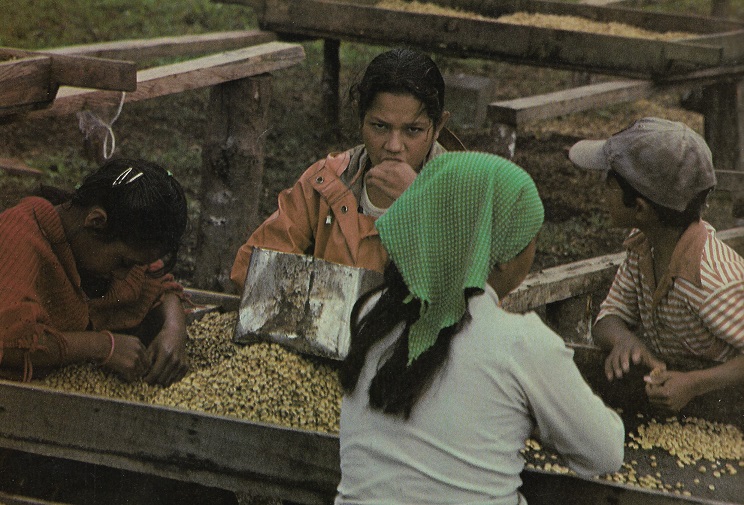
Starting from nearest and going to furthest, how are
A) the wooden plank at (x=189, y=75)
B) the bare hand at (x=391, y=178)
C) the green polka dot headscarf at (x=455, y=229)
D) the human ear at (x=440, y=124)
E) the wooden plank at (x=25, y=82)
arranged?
the green polka dot headscarf at (x=455, y=229)
the wooden plank at (x=25, y=82)
the bare hand at (x=391, y=178)
the human ear at (x=440, y=124)
the wooden plank at (x=189, y=75)

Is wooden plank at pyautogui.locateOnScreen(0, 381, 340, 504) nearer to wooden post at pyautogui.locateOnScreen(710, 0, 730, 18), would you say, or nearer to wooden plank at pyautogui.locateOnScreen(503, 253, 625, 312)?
wooden plank at pyautogui.locateOnScreen(503, 253, 625, 312)

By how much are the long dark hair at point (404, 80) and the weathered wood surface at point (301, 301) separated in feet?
2.18

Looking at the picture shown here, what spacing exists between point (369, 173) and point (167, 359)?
105cm

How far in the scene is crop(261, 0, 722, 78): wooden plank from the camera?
271 inches

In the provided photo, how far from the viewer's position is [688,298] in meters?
3.49

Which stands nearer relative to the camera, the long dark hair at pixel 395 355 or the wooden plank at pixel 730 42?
the long dark hair at pixel 395 355

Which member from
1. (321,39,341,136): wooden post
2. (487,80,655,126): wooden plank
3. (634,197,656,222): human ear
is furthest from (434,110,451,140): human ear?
(321,39,341,136): wooden post

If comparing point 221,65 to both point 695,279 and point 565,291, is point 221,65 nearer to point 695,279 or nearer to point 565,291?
point 565,291

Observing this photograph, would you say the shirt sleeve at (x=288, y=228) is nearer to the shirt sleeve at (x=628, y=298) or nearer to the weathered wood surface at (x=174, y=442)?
the weathered wood surface at (x=174, y=442)

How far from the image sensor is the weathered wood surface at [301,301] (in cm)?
355

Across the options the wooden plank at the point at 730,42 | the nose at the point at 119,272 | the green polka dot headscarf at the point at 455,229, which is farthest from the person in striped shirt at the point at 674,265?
the wooden plank at the point at 730,42

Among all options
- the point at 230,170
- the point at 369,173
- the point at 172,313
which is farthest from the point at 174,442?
the point at 230,170

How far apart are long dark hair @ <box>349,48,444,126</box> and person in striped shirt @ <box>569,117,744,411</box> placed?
61 centimetres

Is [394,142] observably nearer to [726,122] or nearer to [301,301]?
[301,301]
